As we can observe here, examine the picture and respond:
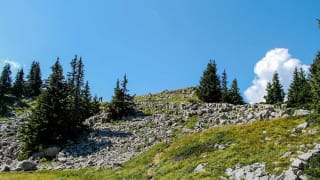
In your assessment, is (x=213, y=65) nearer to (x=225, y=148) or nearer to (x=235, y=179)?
(x=225, y=148)

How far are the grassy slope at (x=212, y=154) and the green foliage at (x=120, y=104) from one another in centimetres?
2176

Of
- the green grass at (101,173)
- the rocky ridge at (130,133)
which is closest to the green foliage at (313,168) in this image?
the green grass at (101,173)

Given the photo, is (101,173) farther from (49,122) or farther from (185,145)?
(49,122)

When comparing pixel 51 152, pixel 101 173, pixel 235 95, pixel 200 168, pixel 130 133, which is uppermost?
pixel 235 95

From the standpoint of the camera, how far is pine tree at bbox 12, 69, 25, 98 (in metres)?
Result: 127

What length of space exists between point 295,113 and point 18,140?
3792 cm

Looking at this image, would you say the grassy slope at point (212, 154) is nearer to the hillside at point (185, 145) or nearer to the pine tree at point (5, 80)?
the hillside at point (185, 145)

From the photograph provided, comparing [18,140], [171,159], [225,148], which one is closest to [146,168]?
[171,159]

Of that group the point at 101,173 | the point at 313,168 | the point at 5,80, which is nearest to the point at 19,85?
the point at 5,80

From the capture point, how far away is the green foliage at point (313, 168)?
23.2m

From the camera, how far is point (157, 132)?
50.8 meters

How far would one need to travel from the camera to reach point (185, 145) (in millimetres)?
39812

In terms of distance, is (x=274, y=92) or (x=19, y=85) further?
(x=19, y=85)

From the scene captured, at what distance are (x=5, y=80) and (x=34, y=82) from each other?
8.81 metres
